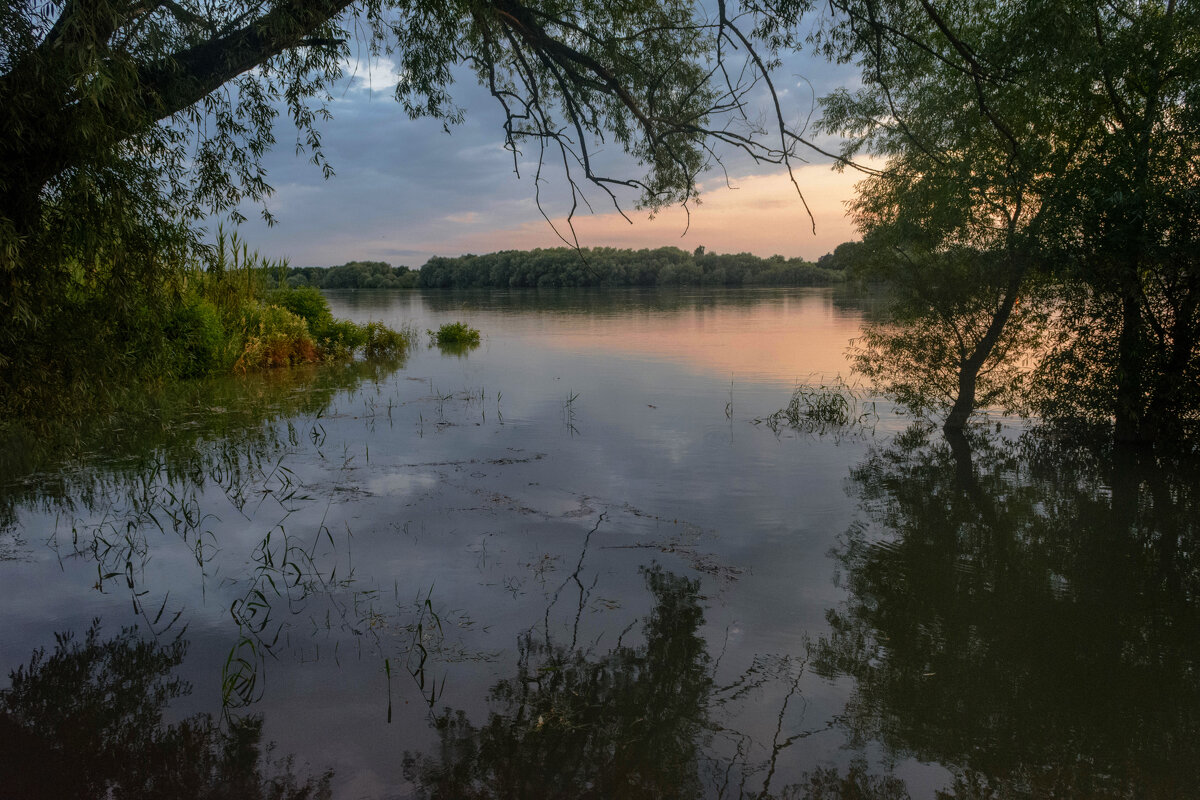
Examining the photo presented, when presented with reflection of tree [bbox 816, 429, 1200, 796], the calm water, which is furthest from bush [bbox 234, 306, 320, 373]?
reflection of tree [bbox 816, 429, 1200, 796]

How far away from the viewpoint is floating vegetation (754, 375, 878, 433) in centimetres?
1307

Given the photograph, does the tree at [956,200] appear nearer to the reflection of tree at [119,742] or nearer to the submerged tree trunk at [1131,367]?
the submerged tree trunk at [1131,367]

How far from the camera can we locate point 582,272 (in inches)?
3049

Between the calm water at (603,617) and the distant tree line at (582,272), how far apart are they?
65823 mm

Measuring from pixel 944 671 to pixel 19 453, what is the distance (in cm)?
1154

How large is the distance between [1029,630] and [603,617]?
10.4 ft

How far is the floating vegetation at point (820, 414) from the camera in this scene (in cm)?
1307

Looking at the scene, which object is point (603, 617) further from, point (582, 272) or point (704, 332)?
point (582, 272)

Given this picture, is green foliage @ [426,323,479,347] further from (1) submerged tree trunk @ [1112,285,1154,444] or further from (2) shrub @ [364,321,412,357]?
(1) submerged tree trunk @ [1112,285,1154,444]

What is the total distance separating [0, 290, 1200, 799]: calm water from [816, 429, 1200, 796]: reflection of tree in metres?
0.03

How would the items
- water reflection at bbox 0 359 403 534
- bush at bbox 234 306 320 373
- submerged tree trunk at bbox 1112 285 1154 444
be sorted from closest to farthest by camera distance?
water reflection at bbox 0 359 403 534 < submerged tree trunk at bbox 1112 285 1154 444 < bush at bbox 234 306 320 373

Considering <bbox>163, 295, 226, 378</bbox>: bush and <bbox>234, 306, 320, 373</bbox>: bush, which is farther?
<bbox>234, 306, 320, 373</bbox>: bush

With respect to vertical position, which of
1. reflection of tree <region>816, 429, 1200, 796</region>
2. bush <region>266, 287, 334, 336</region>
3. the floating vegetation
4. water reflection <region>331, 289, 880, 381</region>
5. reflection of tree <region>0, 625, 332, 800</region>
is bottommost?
reflection of tree <region>816, 429, 1200, 796</region>

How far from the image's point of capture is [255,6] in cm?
582
